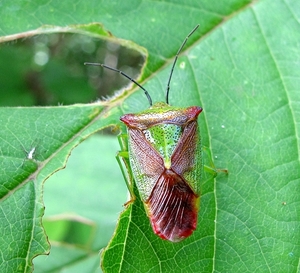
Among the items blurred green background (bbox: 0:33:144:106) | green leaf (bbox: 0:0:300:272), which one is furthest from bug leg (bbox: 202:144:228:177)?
blurred green background (bbox: 0:33:144:106)

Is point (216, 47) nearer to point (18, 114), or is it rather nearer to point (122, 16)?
point (122, 16)

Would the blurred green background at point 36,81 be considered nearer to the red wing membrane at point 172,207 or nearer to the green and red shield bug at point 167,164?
the green and red shield bug at point 167,164

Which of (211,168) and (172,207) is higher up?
(211,168)

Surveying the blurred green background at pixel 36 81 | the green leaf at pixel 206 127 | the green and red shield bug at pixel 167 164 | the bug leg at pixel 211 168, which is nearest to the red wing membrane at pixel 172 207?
the green and red shield bug at pixel 167 164

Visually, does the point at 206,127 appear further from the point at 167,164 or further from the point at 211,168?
the point at 167,164

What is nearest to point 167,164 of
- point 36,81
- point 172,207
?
point 172,207

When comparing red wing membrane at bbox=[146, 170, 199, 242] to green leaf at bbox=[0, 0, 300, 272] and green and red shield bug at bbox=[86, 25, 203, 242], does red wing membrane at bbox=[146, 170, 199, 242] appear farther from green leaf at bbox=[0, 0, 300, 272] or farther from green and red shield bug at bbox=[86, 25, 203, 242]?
green leaf at bbox=[0, 0, 300, 272]

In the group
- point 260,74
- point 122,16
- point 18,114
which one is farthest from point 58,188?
point 260,74

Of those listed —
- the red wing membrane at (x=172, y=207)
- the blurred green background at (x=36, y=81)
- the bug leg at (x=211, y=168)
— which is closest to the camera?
the red wing membrane at (x=172, y=207)
